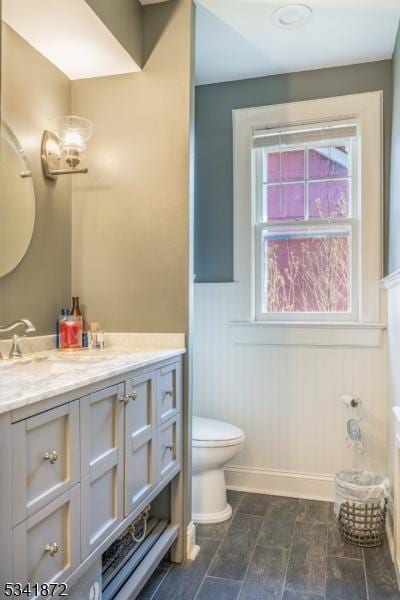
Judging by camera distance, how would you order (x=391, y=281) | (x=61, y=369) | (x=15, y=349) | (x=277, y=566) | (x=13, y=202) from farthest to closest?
(x=391, y=281) < (x=277, y=566) < (x=13, y=202) < (x=15, y=349) < (x=61, y=369)

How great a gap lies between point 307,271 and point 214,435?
3.80 feet

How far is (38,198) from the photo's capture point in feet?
6.72

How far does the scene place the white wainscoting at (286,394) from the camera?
268cm

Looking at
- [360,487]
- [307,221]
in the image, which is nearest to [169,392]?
[360,487]

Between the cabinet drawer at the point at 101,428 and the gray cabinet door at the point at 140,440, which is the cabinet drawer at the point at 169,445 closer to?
the gray cabinet door at the point at 140,440

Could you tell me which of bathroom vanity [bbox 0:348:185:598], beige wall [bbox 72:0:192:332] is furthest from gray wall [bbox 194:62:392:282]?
bathroom vanity [bbox 0:348:185:598]

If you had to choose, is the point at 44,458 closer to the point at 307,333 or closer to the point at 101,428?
the point at 101,428

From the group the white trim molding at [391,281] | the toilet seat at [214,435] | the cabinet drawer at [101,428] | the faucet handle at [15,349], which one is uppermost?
the white trim molding at [391,281]

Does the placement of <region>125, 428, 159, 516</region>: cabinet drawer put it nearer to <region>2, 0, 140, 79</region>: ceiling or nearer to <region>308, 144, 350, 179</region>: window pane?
<region>2, 0, 140, 79</region>: ceiling

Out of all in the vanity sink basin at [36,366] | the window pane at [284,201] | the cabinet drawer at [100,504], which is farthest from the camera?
the window pane at [284,201]

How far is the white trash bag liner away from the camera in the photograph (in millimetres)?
2264

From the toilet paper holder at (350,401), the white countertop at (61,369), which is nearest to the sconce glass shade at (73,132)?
the white countertop at (61,369)

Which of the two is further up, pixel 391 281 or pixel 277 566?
pixel 391 281

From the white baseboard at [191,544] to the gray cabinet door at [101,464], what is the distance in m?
0.72
